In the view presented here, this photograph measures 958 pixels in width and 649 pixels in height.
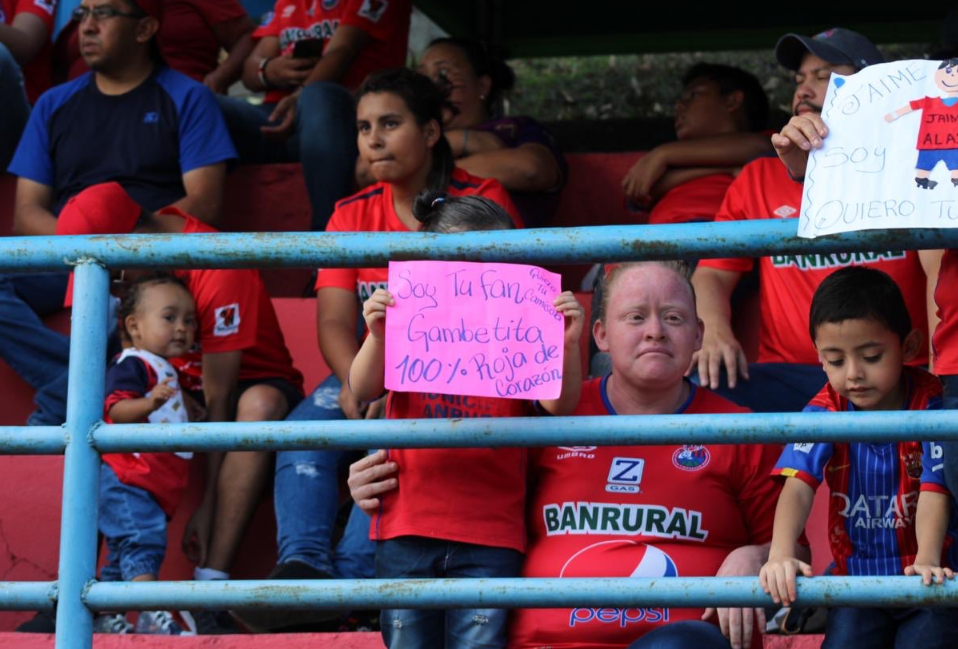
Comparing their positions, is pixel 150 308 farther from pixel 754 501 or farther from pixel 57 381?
pixel 754 501

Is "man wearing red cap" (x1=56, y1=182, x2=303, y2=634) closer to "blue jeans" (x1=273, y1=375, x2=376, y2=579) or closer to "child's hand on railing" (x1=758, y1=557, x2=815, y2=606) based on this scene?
"blue jeans" (x1=273, y1=375, x2=376, y2=579)

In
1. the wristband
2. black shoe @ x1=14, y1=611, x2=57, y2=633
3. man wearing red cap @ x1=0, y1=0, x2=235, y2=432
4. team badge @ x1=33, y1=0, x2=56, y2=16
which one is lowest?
black shoe @ x1=14, y1=611, x2=57, y2=633

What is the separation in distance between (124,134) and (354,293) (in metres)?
1.27

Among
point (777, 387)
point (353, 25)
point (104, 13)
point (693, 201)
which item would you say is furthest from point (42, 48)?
point (777, 387)

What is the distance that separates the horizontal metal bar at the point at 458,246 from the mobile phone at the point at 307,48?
11.0ft

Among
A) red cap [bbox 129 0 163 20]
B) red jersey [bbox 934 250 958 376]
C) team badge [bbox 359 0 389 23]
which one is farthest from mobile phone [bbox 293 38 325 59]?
red jersey [bbox 934 250 958 376]

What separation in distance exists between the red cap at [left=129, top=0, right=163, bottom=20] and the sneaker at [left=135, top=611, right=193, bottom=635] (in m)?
2.30

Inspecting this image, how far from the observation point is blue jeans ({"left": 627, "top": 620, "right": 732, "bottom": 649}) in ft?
7.12

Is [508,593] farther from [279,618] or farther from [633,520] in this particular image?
[279,618]

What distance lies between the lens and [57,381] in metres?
3.82

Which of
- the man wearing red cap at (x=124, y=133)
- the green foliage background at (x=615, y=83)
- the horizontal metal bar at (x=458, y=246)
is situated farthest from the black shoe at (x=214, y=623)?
the green foliage background at (x=615, y=83)

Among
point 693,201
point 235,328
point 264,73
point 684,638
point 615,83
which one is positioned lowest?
point 684,638

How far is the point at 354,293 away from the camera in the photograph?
3678mm

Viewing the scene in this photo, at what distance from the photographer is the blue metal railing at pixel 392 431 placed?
1928mm
